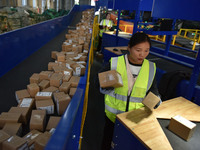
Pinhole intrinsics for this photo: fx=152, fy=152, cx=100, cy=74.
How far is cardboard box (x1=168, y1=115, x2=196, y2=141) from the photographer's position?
1385 mm

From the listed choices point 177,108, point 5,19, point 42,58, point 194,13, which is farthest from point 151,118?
point 5,19

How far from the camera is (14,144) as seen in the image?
5.73ft

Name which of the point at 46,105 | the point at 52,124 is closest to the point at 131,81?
the point at 52,124

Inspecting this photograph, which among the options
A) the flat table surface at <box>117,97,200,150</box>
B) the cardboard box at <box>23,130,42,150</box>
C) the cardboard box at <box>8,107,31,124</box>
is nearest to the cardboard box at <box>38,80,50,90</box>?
the cardboard box at <box>8,107,31,124</box>

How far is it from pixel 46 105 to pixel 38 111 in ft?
0.60

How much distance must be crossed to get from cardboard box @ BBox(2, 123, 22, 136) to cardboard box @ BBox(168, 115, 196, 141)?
1.95 meters

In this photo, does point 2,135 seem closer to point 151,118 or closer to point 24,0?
point 151,118

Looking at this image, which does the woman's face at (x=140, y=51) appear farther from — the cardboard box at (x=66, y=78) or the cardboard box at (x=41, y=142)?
the cardboard box at (x=66, y=78)

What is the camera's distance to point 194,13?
183 centimetres

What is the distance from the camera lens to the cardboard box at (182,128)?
4.54ft

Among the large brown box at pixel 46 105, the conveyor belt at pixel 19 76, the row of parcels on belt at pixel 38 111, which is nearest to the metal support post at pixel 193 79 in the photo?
the row of parcels on belt at pixel 38 111

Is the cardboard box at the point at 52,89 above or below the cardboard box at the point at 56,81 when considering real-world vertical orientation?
below

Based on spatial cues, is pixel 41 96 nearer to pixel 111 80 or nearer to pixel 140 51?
pixel 111 80

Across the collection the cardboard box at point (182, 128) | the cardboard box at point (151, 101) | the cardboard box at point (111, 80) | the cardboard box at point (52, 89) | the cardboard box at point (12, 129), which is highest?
the cardboard box at point (111, 80)
